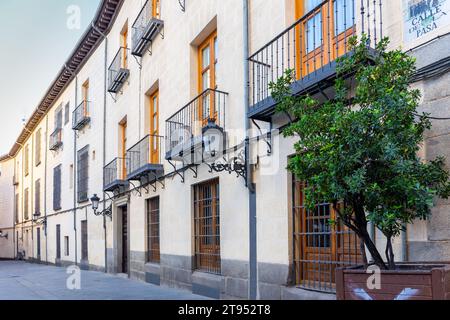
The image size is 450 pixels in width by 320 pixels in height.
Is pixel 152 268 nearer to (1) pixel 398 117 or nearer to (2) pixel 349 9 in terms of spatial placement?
(2) pixel 349 9

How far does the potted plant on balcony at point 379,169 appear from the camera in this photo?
393cm

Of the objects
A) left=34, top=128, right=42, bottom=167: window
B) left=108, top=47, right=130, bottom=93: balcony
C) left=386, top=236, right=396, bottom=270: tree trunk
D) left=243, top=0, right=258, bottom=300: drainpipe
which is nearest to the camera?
left=386, top=236, right=396, bottom=270: tree trunk

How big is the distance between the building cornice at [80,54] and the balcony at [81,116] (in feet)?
5.73

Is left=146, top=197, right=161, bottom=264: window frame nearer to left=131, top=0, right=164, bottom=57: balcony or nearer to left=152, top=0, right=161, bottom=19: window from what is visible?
left=131, top=0, right=164, bottom=57: balcony

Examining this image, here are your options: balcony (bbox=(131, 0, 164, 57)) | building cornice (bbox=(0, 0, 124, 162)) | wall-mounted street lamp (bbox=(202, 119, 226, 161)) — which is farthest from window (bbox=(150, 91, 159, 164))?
building cornice (bbox=(0, 0, 124, 162))

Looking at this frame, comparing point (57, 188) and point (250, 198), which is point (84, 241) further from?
point (250, 198)

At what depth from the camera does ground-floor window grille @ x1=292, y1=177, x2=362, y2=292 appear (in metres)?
6.15

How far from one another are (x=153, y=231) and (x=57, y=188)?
11.4 m

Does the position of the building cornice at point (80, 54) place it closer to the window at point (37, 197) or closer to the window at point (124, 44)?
the window at point (124, 44)

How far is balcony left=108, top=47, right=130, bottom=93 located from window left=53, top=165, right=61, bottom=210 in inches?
318

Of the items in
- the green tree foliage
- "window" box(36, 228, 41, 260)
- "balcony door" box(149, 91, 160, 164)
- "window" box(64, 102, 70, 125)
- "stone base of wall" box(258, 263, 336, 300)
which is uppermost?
"window" box(64, 102, 70, 125)

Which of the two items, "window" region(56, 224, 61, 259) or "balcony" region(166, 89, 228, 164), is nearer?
"balcony" region(166, 89, 228, 164)

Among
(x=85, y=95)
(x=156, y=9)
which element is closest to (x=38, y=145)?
(x=85, y=95)

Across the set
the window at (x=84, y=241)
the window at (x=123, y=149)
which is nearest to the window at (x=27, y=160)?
the window at (x=84, y=241)
